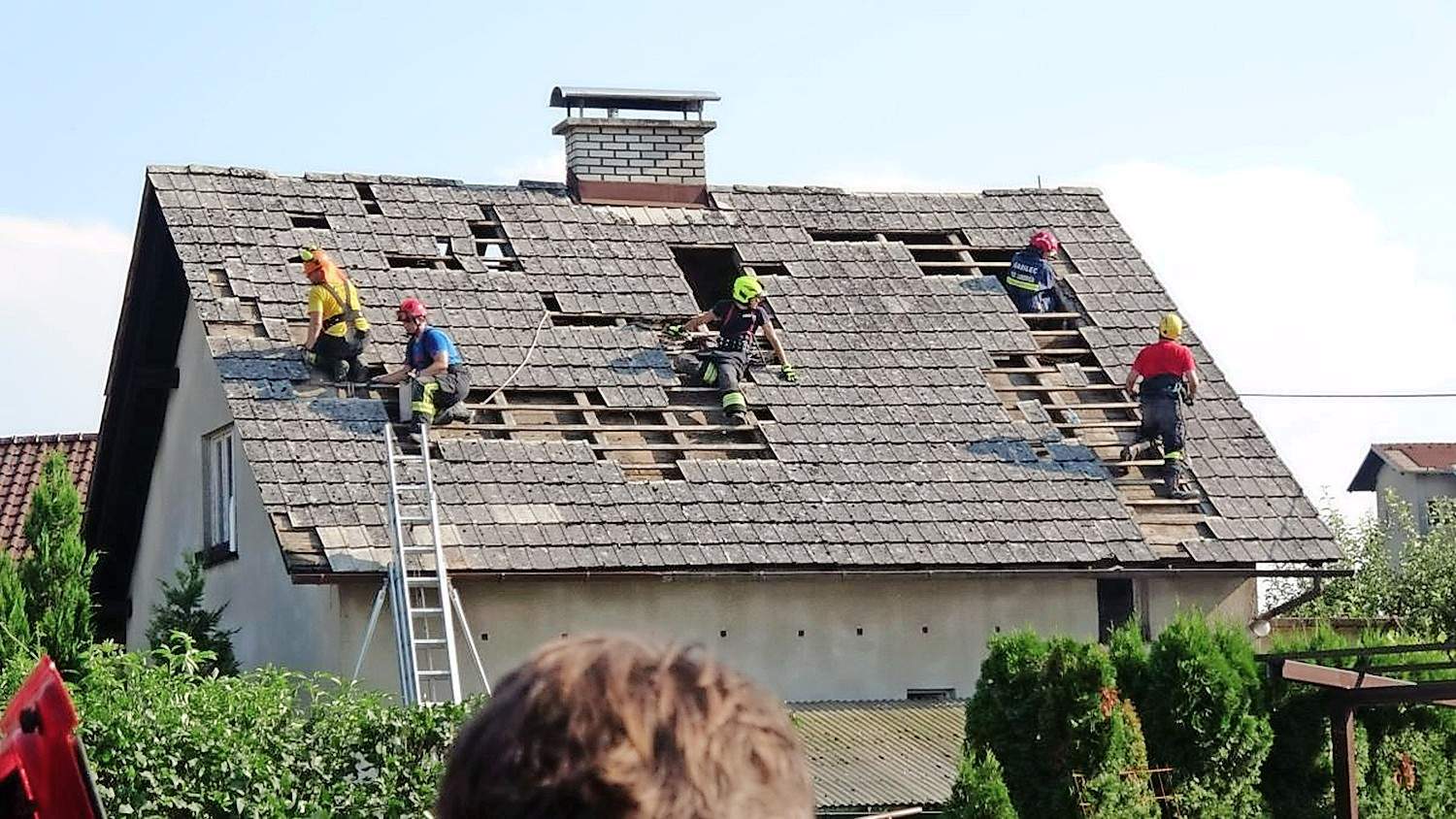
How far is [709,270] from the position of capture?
66.3ft

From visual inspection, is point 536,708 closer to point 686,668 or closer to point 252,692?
point 686,668

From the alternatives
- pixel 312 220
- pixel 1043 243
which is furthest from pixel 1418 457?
pixel 312 220

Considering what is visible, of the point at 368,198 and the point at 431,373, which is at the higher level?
the point at 368,198

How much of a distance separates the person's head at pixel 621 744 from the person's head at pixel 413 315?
15156mm

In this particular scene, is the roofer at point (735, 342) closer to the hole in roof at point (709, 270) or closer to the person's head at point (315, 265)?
the hole in roof at point (709, 270)

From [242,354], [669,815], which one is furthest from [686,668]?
[242,354]

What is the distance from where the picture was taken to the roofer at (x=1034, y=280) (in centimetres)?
2012

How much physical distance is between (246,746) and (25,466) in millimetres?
18649

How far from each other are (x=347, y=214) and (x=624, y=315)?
2.62m

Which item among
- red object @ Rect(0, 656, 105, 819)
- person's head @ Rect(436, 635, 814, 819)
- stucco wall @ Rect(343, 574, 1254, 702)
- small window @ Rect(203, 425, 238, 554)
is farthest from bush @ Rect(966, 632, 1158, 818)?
person's head @ Rect(436, 635, 814, 819)

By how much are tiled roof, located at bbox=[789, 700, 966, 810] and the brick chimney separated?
19.1 ft

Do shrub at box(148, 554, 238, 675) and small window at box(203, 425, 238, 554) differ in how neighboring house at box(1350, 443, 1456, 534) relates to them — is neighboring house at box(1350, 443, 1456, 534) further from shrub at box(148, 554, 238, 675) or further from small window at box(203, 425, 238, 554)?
shrub at box(148, 554, 238, 675)

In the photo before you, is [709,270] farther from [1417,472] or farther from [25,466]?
[1417,472]

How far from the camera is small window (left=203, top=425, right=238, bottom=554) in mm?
18484
